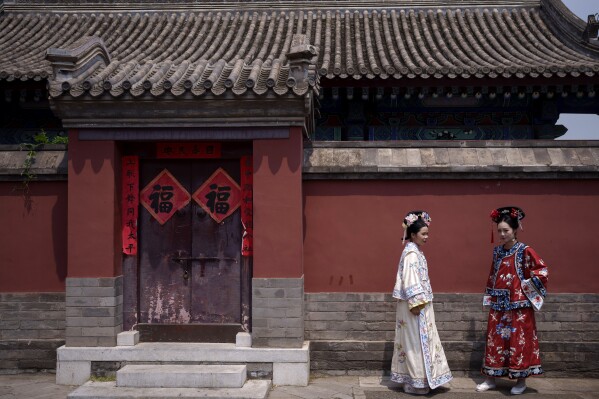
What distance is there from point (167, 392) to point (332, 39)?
7.11 metres

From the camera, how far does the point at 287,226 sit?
616 centimetres

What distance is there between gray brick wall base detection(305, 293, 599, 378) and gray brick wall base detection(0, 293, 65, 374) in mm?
2732

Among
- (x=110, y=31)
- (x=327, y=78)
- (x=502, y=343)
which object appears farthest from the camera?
(x=110, y=31)

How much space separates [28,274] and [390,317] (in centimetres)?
397

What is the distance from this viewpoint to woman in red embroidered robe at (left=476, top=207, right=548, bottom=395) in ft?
18.9

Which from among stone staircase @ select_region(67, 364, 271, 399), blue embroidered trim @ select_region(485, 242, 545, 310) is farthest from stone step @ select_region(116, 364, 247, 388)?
blue embroidered trim @ select_region(485, 242, 545, 310)

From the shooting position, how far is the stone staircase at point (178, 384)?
5.58 m

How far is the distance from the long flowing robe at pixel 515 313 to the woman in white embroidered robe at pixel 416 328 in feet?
1.74

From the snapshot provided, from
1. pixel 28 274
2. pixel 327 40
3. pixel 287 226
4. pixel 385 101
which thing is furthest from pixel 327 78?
pixel 28 274

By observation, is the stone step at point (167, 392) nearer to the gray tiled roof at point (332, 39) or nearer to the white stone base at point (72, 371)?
the white stone base at point (72, 371)

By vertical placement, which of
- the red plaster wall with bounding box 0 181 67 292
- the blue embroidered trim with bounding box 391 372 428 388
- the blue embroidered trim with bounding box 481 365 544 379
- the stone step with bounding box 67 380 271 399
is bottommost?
the stone step with bounding box 67 380 271 399

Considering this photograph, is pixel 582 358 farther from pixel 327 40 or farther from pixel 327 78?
pixel 327 40

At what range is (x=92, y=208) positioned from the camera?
6227 millimetres

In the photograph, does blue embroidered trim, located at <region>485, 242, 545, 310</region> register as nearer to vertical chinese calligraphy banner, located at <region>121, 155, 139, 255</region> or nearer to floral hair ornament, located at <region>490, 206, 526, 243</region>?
floral hair ornament, located at <region>490, 206, 526, 243</region>
